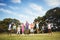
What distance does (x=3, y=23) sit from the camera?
8430 millimetres

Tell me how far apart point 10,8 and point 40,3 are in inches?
50.4

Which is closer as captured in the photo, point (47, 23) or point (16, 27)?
point (47, 23)

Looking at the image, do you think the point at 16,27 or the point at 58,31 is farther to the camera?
the point at 16,27

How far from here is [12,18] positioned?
8.19 meters

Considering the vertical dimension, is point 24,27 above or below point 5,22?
below

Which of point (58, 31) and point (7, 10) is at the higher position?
point (7, 10)

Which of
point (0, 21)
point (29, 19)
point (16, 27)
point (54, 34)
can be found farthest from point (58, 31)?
point (0, 21)

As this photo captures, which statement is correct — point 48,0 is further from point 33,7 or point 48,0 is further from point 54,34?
point 54,34

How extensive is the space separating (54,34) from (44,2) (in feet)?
4.45

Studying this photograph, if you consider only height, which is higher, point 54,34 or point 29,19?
point 29,19

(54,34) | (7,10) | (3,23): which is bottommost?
(54,34)

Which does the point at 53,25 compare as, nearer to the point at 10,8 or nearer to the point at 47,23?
the point at 47,23

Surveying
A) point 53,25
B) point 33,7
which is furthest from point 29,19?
point 53,25

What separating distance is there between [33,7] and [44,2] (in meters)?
0.49
